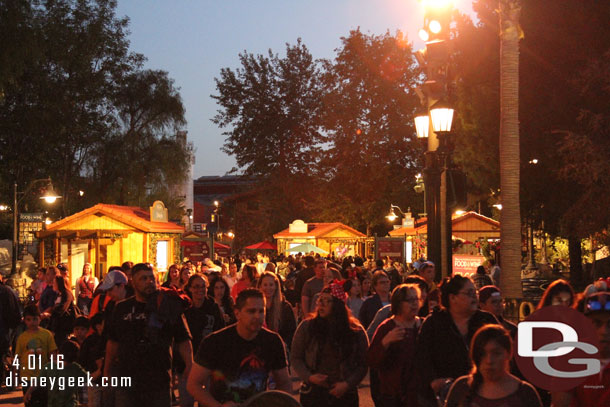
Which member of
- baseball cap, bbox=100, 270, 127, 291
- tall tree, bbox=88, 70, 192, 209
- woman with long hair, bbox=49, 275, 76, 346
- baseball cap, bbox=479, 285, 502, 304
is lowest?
woman with long hair, bbox=49, 275, 76, 346

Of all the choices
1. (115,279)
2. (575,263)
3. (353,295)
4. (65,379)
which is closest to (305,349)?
(65,379)

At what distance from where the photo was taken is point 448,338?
606 cm

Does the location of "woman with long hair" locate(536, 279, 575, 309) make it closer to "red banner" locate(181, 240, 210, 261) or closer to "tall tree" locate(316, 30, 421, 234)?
"red banner" locate(181, 240, 210, 261)

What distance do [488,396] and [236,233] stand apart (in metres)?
66.8

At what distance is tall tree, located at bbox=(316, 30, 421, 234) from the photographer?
5781 cm

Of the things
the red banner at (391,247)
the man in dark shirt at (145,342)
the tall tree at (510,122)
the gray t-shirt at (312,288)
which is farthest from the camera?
the red banner at (391,247)

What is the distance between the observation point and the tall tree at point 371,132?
5781 centimetres

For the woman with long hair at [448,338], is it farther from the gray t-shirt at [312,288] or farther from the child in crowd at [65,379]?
the gray t-shirt at [312,288]

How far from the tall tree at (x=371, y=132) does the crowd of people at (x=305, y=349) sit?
157 feet

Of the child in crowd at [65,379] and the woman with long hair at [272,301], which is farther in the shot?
the woman with long hair at [272,301]

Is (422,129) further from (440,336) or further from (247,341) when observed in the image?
(247,341)

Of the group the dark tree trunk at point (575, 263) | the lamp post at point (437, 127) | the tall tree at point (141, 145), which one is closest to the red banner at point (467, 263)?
the lamp post at point (437, 127)

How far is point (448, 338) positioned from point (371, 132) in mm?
52731

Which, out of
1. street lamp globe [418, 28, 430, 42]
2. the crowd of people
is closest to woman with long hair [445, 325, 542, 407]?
the crowd of people
